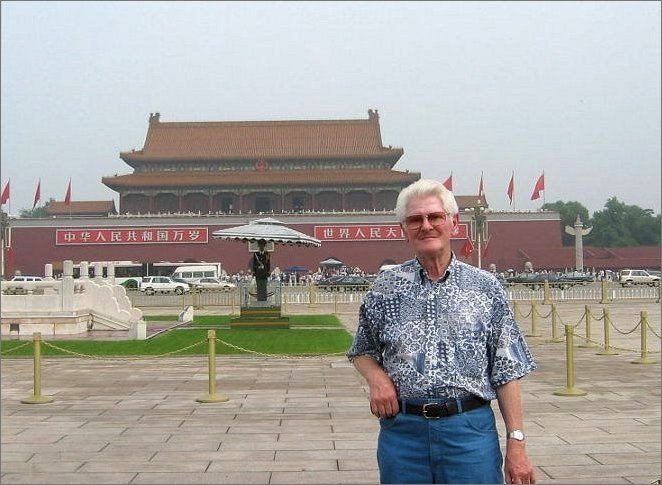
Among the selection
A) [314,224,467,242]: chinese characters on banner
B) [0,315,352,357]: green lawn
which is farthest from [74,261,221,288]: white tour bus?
[0,315,352,357]: green lawn

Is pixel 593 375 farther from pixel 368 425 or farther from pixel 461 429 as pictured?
pixel 461 429

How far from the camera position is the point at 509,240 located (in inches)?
1635

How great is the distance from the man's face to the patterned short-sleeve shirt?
8 centimetres

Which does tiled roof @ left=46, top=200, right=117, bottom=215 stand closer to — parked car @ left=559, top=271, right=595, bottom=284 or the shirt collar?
parked car @ left=559, top=271, right=595, bottom=284

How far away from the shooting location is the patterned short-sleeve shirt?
2.35 meters

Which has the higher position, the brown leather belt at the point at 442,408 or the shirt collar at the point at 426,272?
the shirt collar at the point at 426,272

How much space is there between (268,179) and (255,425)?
3725cm

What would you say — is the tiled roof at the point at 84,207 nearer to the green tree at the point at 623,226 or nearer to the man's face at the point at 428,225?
the green tree at the point at 623,226

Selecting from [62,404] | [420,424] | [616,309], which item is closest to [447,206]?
[420,424]

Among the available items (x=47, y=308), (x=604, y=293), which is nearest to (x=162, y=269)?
(x=604, y=293)

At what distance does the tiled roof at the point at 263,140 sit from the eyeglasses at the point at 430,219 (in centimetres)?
4053

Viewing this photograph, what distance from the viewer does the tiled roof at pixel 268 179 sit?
139ft

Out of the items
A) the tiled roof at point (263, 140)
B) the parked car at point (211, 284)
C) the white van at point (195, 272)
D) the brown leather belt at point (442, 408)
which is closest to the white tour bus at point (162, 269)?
the white van at point (195, 272)

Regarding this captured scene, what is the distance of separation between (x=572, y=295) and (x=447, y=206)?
23.6 metres
